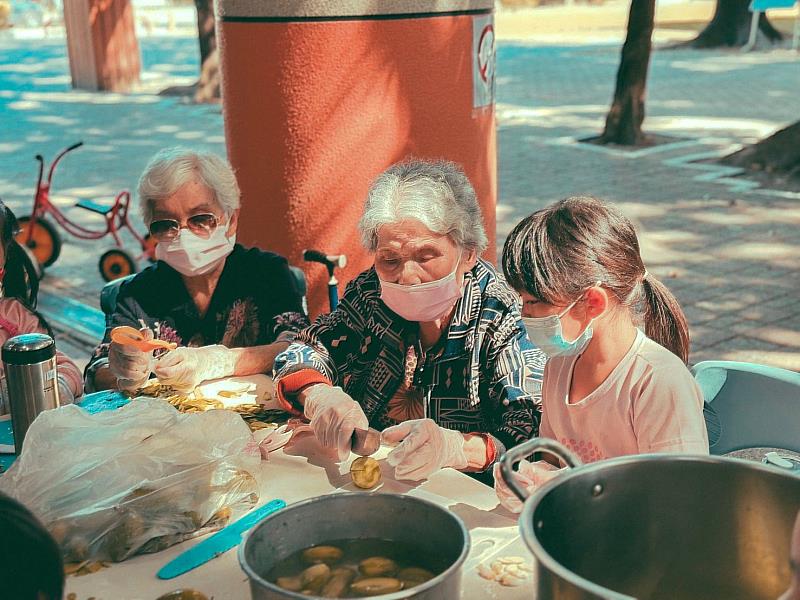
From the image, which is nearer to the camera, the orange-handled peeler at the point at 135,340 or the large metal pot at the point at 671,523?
the large metal pot at the point at 671,523

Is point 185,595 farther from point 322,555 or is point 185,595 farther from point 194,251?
point 194,251

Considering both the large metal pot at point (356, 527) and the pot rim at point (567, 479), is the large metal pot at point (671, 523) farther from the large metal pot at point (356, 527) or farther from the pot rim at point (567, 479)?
the large metal pot at point (356, 527)

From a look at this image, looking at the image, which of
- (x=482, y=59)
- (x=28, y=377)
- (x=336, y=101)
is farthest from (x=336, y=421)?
(x=482, y=59)

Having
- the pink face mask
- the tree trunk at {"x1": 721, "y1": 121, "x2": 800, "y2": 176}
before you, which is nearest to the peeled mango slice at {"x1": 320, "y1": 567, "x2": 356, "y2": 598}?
the pink face mask

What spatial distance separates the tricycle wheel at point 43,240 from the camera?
7191 millimetres

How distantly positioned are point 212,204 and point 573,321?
1322 mm

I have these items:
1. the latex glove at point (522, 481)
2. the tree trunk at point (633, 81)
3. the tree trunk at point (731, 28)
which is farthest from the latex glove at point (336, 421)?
the tree trunk at point (731, 28)

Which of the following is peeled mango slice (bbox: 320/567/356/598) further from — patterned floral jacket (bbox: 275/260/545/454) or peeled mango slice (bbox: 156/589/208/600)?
patterned floral jacket (bbox: 275/260/545/454)

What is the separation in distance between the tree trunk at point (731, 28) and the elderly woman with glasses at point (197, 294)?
19484 mm

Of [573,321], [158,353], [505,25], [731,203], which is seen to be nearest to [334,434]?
[573,321]

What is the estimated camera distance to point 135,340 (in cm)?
267

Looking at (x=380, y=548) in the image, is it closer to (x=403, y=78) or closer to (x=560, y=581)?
(x=560, y=581)

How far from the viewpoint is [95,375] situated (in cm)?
287

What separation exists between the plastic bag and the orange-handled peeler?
0.55 metres
